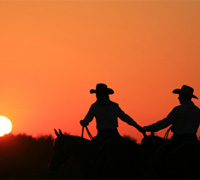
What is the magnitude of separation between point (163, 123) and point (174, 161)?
127 centimetres

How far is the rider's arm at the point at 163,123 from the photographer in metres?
19.9

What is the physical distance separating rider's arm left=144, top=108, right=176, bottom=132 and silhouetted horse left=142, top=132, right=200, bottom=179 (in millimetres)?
463

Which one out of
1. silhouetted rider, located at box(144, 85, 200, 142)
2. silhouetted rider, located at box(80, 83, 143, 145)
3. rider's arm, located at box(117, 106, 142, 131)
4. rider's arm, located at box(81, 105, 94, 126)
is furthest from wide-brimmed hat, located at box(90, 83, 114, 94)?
silhouetted rider, located at box(144, 85, 200, 142)

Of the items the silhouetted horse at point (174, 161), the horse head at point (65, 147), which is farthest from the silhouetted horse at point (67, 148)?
the silhouetted horse at point (174, 161)

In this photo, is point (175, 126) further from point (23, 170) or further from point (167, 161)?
point (23, 170)

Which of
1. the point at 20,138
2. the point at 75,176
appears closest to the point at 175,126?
the point at 75,176

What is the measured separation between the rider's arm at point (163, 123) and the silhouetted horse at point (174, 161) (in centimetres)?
46

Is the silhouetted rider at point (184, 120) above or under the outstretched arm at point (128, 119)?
under

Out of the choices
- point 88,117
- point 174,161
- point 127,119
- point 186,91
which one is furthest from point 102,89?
point 174,161

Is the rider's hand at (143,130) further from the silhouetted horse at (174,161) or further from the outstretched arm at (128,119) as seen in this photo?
the silhouetted horse at (174,161)

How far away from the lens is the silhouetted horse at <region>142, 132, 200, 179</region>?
→ 19.2 metres

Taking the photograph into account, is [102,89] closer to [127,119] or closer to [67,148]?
[127,119]

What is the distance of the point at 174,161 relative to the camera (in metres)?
19.5

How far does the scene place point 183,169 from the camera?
19250mm
